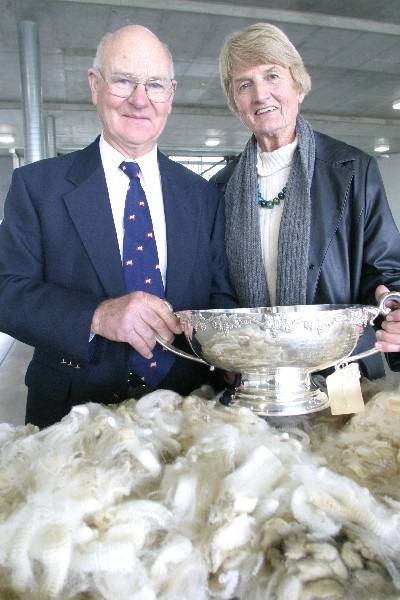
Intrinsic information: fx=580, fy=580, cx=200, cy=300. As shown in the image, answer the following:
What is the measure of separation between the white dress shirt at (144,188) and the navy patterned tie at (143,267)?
3 centimetres

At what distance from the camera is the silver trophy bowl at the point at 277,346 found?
0.89m

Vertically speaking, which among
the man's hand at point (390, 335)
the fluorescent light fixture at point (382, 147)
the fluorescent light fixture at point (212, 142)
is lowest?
the man's hand at point (390, 335)

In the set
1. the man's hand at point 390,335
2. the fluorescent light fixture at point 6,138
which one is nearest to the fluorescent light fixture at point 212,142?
the fluorescent light fixture at point 6,138

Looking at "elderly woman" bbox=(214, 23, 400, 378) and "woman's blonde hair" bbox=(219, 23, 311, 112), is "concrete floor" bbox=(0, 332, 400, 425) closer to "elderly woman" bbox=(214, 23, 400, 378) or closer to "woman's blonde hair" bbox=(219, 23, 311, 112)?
"elderly woman" bbox=(214, 23, 400, 378)

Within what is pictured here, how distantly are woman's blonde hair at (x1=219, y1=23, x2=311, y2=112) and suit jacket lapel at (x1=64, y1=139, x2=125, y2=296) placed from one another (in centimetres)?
45

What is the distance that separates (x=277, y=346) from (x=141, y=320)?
257 mm

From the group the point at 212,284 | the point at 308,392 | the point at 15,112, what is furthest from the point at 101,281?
the point at 15,112

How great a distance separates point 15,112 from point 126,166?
9135mm

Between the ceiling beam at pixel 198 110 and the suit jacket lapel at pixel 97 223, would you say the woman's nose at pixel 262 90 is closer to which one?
the suit jacket lapel at pixel 97 223

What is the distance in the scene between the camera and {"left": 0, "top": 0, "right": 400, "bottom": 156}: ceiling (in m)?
5.39

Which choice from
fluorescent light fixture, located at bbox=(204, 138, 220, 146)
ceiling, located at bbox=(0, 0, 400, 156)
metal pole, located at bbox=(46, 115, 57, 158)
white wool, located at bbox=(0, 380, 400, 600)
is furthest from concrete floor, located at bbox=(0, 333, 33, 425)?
fluorescent light fixture, located at bbox=(204, 138, 220, 146)

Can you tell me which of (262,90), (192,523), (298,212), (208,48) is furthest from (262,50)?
(208,48)

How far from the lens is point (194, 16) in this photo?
5543mm

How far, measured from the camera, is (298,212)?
1411 millimetres
